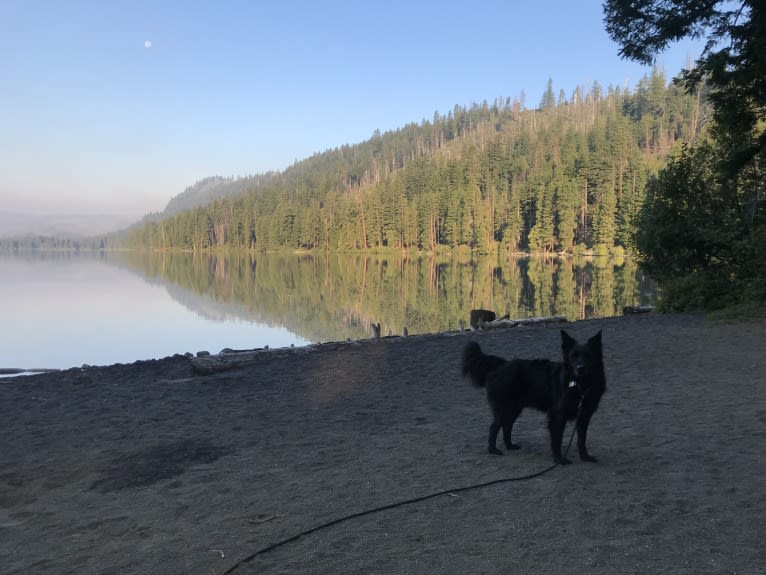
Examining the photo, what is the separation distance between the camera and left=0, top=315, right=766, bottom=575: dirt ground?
4008 mm

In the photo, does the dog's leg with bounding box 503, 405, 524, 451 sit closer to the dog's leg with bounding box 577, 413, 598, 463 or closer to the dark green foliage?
the dog's leg with bounding box 577, 413, 598, 463

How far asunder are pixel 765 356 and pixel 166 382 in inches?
532

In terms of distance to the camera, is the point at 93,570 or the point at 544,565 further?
the point at 93,570

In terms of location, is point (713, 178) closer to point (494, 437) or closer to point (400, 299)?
point (494, 437)

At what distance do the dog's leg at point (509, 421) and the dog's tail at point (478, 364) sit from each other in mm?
436

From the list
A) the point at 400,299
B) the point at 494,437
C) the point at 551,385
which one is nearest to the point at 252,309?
the point at 400,299

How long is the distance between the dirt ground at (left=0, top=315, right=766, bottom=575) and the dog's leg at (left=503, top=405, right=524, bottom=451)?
7.2 inches

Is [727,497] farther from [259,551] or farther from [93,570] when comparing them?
[93,570]

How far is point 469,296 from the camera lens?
127 feet

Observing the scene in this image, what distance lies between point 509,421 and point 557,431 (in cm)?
66

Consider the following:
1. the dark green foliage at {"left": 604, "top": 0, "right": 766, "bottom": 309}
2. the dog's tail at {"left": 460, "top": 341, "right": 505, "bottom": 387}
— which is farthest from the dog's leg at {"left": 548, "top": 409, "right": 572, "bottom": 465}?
the dark green foliage at {"left": 604, "top": 0, "right": 766, "bottom": 309}

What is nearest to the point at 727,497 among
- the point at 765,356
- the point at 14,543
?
the point at 14,543

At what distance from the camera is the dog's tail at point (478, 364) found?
6.27m

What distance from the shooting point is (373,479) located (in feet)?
18.5
